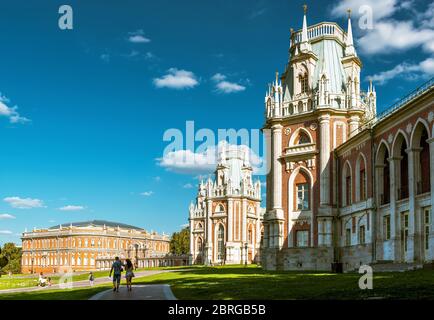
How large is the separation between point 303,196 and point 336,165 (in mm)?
4401

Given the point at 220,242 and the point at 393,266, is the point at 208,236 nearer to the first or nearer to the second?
the point at 220,242

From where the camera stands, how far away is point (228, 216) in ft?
356

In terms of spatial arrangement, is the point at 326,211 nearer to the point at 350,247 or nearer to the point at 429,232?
the point at 350,247

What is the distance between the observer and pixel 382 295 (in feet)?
57.1

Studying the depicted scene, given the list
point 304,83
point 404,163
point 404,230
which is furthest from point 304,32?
point 404,230

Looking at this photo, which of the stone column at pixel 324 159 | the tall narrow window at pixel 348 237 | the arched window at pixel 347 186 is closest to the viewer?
the tall narrow window at pixel 348 237

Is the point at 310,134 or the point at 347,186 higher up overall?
the point at 310,134

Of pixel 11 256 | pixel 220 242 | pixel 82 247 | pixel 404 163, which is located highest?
pixel 404 163

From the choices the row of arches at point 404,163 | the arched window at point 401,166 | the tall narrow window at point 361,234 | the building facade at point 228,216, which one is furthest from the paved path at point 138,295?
the building facade at point 228,216

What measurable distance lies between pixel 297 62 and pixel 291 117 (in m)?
5.89

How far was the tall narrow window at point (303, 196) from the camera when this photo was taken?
51.7 metres

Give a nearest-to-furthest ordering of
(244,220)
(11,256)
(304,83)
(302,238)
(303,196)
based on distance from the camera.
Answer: (302,238), (303,196), (304,83), (244,220), (11,256)

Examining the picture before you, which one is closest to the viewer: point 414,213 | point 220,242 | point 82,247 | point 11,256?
point 414,213

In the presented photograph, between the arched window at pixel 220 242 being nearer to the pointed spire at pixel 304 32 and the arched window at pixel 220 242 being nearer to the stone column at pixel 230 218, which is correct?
the stone column at pixel 230 218
